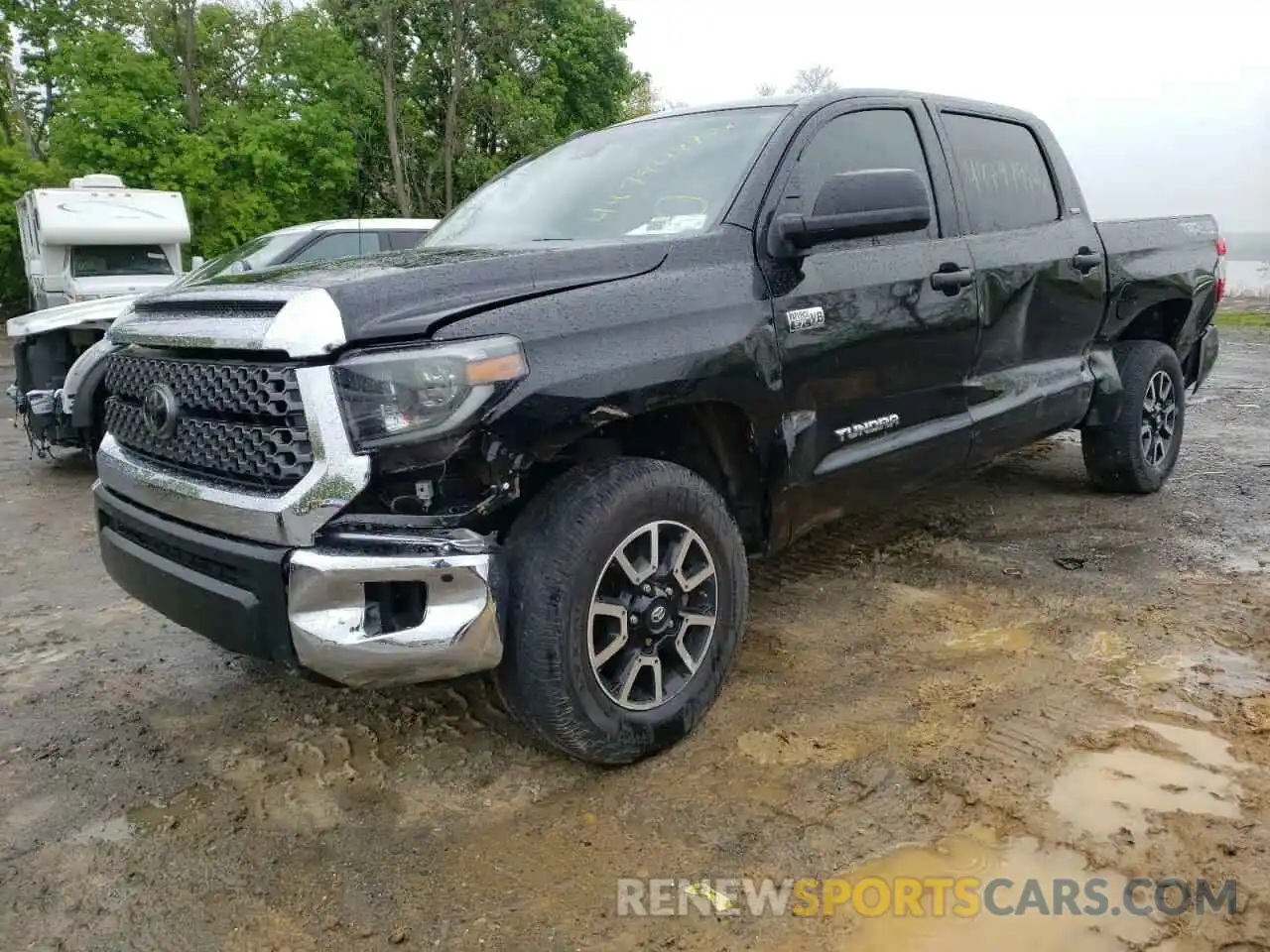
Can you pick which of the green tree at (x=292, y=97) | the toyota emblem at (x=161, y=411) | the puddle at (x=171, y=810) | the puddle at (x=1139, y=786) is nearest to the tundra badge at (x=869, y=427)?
the puddle at (x=1139, y=786)

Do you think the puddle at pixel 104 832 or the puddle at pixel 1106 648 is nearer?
the puddle at pixel 104 832

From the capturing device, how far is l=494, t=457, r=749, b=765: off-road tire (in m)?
2.40

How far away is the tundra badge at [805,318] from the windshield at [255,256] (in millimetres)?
5349

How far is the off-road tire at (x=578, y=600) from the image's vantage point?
2404mm

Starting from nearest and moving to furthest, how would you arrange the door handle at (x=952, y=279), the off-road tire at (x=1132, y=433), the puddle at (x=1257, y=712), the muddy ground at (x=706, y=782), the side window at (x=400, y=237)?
the muddy ground at (x=706, y=782) < the puddle at (x=1257, y=712) < the door handle at (x=952, y=279) < the off-road tire at (x=1132, y=433) < the side window at (x=400, y=237)

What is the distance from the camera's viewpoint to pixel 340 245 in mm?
7977

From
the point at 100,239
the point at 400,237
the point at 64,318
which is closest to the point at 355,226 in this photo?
the point at 400,237

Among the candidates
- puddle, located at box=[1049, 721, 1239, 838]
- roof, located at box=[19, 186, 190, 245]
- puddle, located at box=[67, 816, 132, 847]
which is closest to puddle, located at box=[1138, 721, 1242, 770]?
puddle, located at box=[1049, 721, 1239, 838]

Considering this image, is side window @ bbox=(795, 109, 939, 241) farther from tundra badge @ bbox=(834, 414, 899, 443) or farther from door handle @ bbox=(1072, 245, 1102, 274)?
door handle @ bbox=(1072, 245, 1102, 274)

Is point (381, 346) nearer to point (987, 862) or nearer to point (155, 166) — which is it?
point (987, 862)

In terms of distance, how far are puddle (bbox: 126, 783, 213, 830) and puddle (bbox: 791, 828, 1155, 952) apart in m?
1.61

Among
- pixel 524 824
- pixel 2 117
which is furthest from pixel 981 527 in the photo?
pixel 2 117

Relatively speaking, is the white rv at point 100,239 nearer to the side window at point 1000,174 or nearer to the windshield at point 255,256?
the windshield at point 255,256

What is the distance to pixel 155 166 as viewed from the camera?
2036cm
